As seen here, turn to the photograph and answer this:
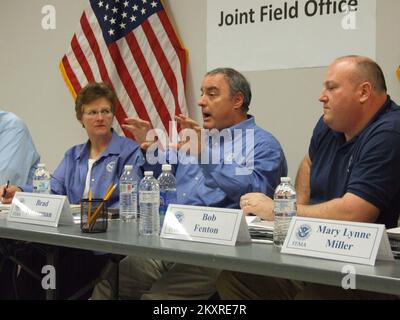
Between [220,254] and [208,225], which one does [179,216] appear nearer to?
[208,225]

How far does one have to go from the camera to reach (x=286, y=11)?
11.1ft

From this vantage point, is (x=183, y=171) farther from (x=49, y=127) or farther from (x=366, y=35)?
(x=49, y=127)

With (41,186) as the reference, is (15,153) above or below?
above

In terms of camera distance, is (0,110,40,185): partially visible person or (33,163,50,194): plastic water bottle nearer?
(33,163,50,194): plastic water bottle

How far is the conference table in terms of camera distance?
135cm

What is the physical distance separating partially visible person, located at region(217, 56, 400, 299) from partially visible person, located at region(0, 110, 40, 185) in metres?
1.44

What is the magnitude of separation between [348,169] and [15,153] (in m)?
1.76

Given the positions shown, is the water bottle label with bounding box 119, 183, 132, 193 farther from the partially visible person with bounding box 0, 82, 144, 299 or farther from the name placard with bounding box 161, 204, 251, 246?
the name placard with bounding box 161, 204, 251, 246

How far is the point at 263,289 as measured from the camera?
2.01 m
